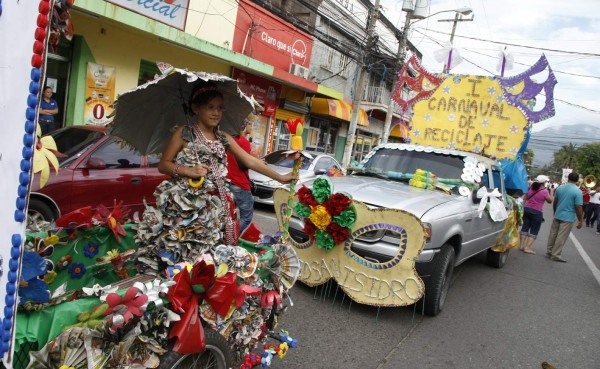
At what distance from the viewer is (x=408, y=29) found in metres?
16.4

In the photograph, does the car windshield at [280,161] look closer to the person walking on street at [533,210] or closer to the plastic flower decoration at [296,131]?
the person walking on street at [533,210]

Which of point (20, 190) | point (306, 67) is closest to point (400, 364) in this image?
→ point (20, 190)

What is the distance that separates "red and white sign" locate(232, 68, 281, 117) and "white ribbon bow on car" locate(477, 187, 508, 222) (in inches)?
389

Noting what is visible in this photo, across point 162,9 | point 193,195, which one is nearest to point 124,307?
point 193,195

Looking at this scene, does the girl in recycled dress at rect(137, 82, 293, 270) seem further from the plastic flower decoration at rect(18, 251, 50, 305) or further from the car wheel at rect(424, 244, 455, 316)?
the car wheel at rect(424, 244, 455, 316)

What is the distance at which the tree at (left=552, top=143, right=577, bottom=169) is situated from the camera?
75188 mm

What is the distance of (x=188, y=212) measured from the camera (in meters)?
2.53

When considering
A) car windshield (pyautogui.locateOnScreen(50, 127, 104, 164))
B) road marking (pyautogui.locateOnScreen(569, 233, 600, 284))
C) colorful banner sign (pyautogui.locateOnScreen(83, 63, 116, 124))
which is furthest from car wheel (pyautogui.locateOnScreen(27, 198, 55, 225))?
road marking (pyautogui.locateOnScreen(569, 233, 600, 284))

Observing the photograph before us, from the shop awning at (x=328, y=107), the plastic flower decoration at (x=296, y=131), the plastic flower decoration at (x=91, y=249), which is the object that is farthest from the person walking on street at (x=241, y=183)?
the shop awning at (x=328, y=107)

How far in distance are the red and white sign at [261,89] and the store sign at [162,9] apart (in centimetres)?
309

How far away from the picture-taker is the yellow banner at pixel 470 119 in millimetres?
6520

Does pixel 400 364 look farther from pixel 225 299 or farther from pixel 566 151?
pixel 566 151

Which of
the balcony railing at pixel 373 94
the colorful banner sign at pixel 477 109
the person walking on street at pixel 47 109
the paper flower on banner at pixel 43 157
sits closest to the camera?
the paper flower on banner at pixel 43 157

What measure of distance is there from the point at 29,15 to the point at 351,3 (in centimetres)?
1978
